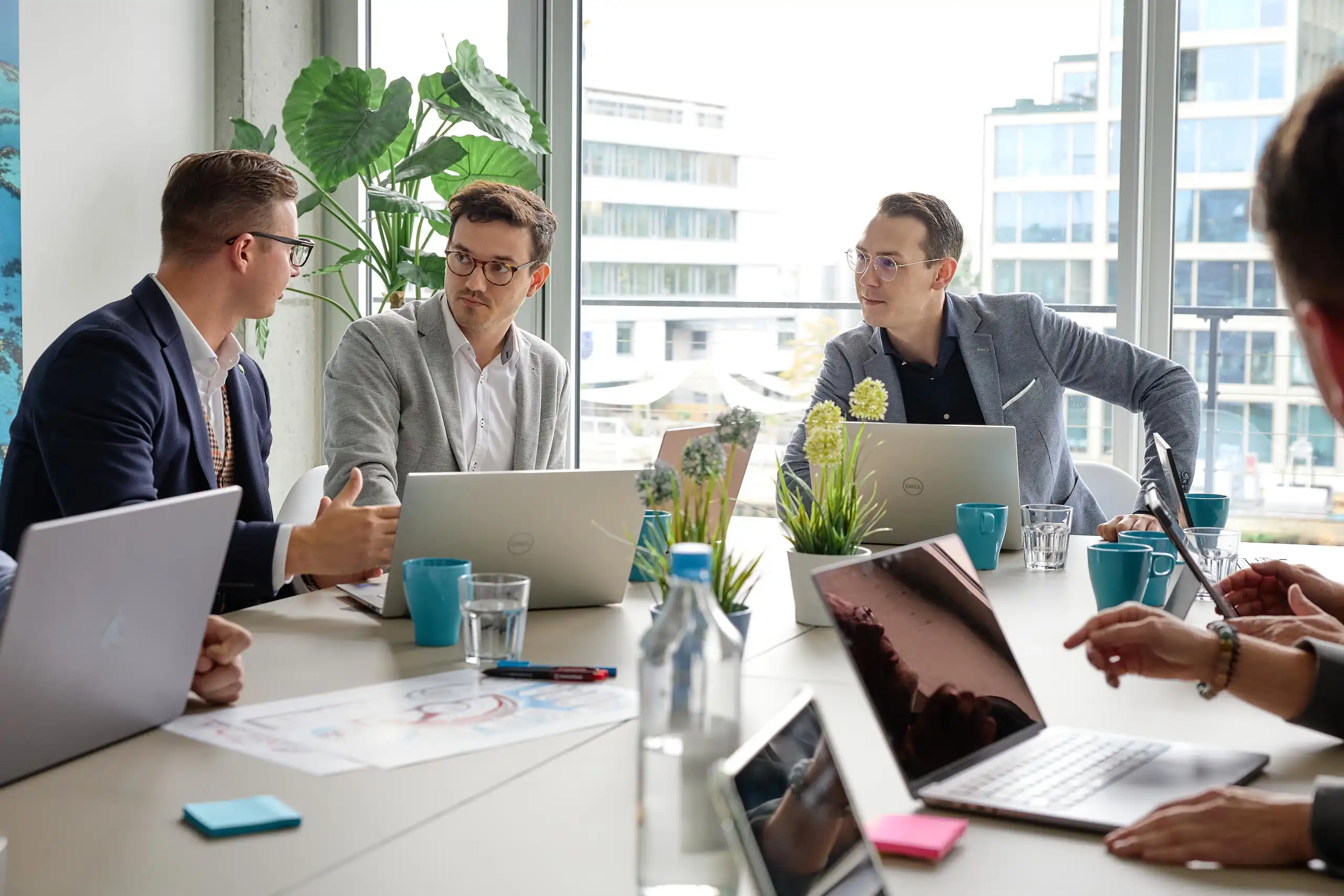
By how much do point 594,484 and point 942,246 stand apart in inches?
67.0

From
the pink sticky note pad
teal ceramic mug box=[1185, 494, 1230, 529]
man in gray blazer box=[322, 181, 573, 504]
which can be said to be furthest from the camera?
man in gray blazer box=[322, 181, 573, 504]

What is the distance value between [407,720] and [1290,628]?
1.00m

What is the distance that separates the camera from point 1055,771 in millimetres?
1131

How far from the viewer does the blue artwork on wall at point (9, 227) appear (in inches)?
124

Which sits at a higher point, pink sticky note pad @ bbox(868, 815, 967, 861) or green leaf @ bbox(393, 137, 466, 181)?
green leaf @ bbox(393, 137, 466, 181)

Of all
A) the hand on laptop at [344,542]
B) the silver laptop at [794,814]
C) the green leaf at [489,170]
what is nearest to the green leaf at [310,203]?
the green leaf at [489,170]

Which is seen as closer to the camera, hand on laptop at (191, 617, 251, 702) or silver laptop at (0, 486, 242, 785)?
silver laptop at (0, 486, 242, 785)

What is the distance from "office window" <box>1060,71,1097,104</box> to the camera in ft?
12.6

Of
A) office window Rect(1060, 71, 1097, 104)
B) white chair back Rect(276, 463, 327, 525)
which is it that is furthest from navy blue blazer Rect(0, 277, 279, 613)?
office window Rect(1060, 71, 1097, 104)

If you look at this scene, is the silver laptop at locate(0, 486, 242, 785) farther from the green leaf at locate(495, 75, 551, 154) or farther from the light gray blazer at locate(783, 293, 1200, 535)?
the green leaf at locate(495, 75, 551, 154)

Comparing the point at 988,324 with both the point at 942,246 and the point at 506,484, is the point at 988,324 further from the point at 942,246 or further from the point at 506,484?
the point at 506,484

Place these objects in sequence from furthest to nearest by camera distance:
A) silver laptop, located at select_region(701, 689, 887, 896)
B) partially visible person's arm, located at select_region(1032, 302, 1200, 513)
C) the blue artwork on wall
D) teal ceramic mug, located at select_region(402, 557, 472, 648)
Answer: the blue artwork on wall, partially visible person's arm, located at select_region(1032, 302, 1200, 513), teal ceramic mug, located at select_region(402, 557, 472, 648), silver laptop, located at select_region(701, 689, 887, 896)

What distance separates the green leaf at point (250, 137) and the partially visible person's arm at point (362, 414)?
141 centimetres

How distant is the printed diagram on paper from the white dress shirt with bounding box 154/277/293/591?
3.39 ft
